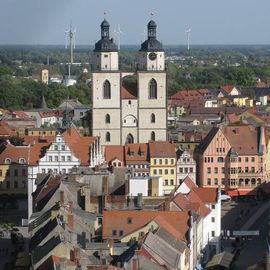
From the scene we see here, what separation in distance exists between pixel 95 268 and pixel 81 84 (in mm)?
111476

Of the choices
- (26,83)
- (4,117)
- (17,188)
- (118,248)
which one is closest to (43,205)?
(118,248)

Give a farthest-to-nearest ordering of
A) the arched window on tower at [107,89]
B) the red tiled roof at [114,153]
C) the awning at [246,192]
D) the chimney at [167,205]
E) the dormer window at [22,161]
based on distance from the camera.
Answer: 1. the arched window on tower at [107,89]
2. the awning at [246,192]
3. the dormer window at [22,161]
4. the red tiled roof at [114,153]
5. the chimney at [167,205]

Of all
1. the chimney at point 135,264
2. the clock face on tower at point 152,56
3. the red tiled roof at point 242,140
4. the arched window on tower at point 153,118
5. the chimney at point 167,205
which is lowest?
the chimney at point 135,264

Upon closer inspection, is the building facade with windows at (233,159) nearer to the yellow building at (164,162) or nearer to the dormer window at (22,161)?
the yellow building at (164,162)

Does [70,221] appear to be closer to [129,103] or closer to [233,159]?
[233,159]

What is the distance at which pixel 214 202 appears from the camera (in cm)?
4950

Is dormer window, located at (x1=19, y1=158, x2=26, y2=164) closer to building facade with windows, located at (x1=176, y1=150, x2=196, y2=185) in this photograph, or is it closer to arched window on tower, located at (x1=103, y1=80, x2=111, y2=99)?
arched window on tower, located at (x1=103, y1=80, x2=111, y2=99)

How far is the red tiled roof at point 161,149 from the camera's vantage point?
211 ft

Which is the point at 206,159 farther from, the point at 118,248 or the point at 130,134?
the point at 118,248

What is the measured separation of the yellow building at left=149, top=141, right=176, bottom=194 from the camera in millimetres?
64250

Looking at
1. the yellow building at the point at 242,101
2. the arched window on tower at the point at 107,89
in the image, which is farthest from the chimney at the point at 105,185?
the yellow building at the point at 242,101

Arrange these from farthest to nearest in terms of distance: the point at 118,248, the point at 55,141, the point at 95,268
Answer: the point at 55,141 < the point at 118,248 < the point at 95,268

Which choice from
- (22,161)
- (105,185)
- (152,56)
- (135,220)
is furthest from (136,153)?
(135,220)

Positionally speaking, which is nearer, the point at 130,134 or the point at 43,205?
the point at 43,205
